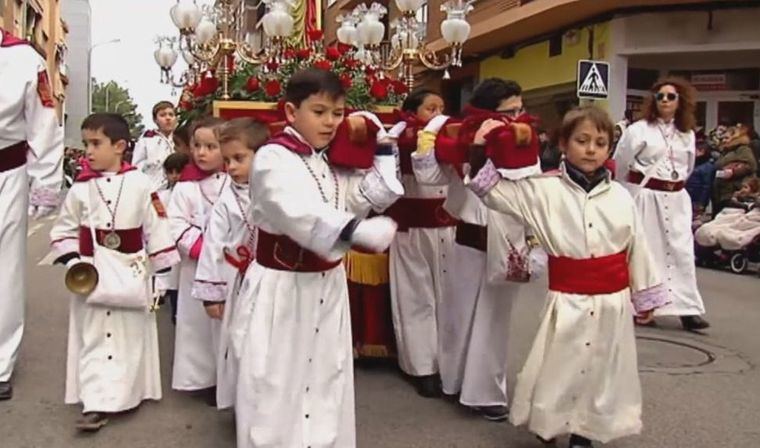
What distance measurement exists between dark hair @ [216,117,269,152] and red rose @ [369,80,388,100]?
2067 millimetres

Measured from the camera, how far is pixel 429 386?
564 centimetres

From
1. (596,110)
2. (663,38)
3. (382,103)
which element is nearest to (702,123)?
(663,38)

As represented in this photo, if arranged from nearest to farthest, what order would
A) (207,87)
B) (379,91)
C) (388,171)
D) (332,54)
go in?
(388,171) < (379,91) < (207,87) < (332,54)

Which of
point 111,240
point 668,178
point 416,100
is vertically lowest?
point 111,240

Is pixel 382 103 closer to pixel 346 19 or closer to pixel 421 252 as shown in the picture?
pixel 421 252

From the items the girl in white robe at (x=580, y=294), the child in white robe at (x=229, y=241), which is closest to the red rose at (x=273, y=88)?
the child in white robe at (x=229, y=241)

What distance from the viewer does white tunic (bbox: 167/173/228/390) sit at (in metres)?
5.60

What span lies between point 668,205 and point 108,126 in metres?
4.57

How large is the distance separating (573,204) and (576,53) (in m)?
15.3

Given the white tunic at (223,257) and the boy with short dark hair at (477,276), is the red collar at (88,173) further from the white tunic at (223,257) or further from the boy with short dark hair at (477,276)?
the boy with short dark hair at (477,276)

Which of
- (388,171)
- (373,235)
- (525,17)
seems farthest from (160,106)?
(525,17)

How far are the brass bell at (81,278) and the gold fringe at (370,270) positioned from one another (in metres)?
1.71

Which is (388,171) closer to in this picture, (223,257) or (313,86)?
(313,86)

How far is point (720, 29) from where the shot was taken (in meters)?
16.9
